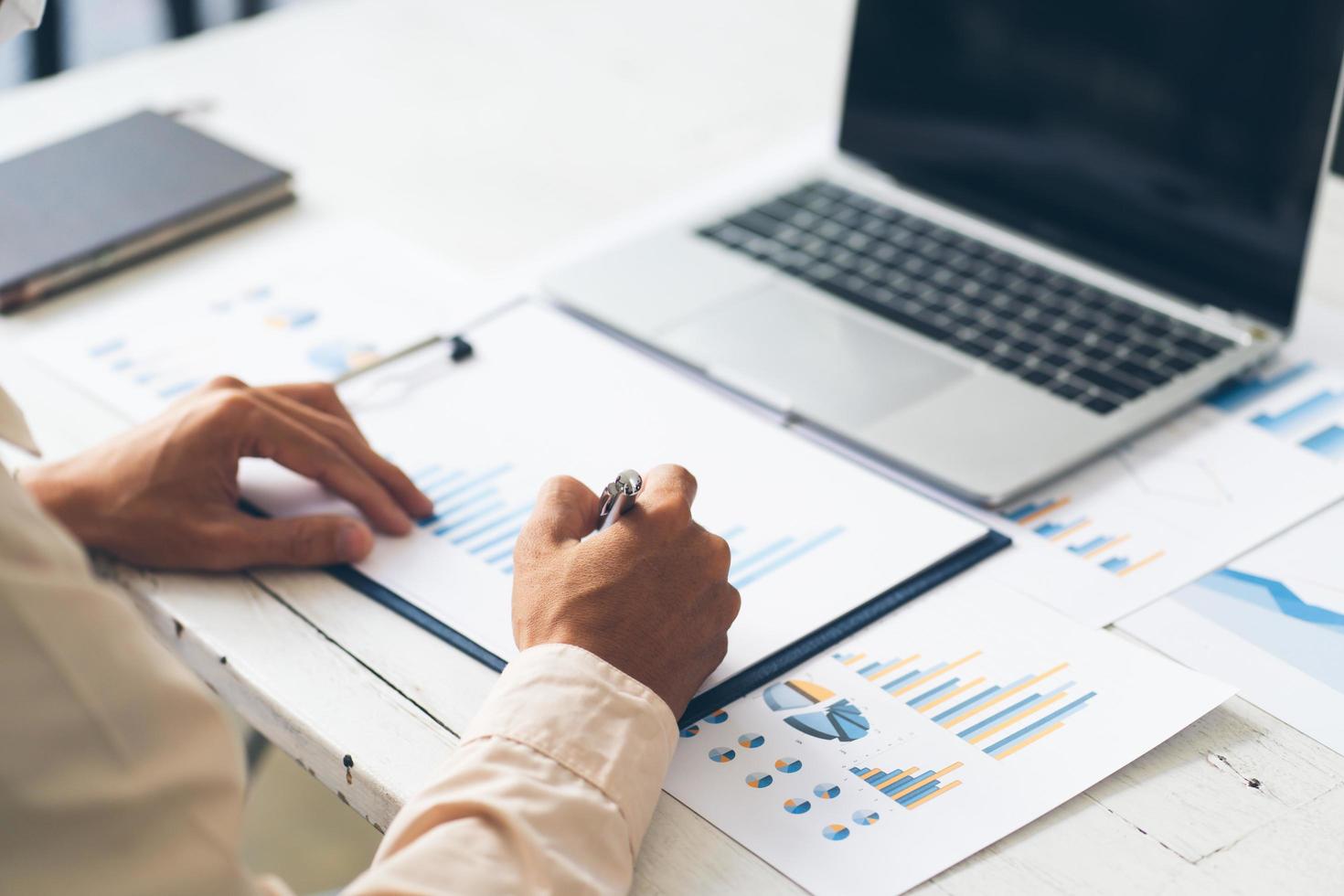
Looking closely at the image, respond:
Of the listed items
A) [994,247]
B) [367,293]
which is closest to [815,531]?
[994,247]

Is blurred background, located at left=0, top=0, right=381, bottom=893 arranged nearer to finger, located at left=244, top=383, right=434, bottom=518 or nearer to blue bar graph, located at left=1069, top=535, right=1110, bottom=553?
finger, located at left=244, top=383, right=434, bottom=518

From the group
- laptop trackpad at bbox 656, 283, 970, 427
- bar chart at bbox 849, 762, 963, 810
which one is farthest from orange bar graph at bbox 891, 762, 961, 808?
laptop trackpad at bbox 656, 283, 970, 427

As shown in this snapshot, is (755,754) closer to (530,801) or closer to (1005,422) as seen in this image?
(530,801)

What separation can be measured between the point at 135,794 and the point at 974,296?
80cm

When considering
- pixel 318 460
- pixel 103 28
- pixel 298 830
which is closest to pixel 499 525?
pixel 318 460

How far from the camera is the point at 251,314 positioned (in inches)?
49.1

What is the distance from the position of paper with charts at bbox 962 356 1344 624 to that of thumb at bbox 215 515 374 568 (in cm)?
43

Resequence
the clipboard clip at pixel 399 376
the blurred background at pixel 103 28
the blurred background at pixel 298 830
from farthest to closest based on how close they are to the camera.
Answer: the blurred background at pixel 103 28, the blurred background at pixel 298 830, the clipboard clip at pixel 399 376

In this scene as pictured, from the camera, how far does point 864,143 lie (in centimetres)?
137

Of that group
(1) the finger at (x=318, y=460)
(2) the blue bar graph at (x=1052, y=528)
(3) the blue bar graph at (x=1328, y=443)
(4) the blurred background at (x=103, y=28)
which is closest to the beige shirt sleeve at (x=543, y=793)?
(1) the finger at (x=318, y=460)

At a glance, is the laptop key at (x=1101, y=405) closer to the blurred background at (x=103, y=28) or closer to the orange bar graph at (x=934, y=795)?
the orange bar graph at (x=934, y=795)

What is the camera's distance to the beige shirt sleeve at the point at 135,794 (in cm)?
60

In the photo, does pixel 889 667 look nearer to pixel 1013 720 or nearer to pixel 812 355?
pixel 1013 720

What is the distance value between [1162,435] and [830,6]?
3.11 ft
